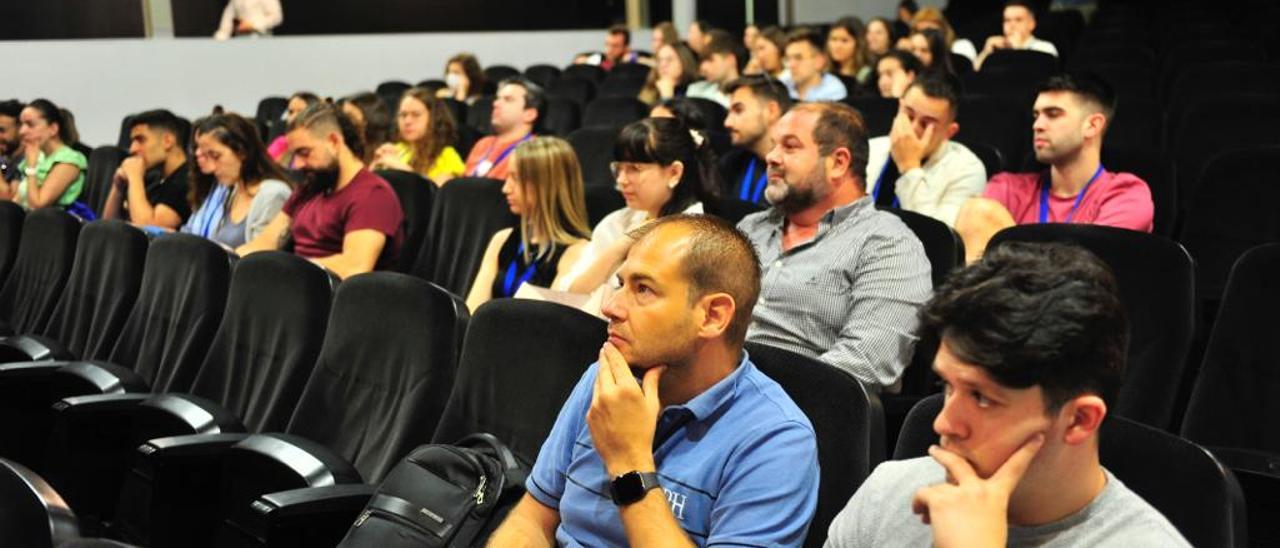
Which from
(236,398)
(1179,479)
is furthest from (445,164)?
(1179,479)

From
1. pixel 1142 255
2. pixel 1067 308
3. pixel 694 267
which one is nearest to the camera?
pixel 1067 308

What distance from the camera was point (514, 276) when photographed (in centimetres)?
368

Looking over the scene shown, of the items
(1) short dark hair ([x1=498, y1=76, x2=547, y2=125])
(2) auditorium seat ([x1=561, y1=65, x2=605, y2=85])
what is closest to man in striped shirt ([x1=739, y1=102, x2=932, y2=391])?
(1) short dark hair ([x1=498, y1=76, x2=547, y2=125])

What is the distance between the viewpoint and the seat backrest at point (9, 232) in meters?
4.73

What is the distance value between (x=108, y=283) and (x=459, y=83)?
4.60 m

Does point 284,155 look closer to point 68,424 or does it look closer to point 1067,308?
point 68,424

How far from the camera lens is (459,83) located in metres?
8.48

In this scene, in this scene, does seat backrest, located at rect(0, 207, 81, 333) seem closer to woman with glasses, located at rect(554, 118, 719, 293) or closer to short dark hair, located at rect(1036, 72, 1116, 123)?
woman with glasses, located at rect(554, 118, 719, 293)

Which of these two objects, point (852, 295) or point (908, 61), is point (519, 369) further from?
point (908, 61)

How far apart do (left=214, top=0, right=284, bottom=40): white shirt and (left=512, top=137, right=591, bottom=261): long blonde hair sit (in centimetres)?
616

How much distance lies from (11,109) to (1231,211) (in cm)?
585

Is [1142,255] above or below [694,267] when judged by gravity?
below

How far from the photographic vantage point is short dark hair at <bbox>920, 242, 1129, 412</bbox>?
1.23m

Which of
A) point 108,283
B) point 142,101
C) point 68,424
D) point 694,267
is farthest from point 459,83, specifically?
point 694,267
